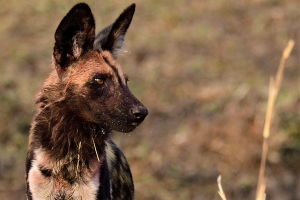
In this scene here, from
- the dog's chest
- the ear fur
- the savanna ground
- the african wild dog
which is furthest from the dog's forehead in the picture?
the savanna ground

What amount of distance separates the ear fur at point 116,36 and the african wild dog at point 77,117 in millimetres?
117

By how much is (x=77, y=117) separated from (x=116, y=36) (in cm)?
62

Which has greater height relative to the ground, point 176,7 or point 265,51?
point 176,7

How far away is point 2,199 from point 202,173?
2215mm

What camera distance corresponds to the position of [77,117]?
410cm

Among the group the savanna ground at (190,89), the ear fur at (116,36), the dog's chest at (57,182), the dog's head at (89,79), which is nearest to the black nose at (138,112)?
the dog's head at (89,79)

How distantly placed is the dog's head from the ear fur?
0.14 m

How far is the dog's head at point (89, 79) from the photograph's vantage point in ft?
12.9

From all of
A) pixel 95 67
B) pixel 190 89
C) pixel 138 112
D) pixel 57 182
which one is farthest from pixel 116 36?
pixel 190 89

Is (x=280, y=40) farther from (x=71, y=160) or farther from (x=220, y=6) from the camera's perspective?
(x=71, y=160)

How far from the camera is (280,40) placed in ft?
33.7

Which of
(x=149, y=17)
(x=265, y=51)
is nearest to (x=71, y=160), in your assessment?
(x=265, y=51)

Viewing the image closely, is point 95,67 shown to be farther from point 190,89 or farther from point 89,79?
point 190,89

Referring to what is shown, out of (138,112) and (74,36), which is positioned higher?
(74,36)
